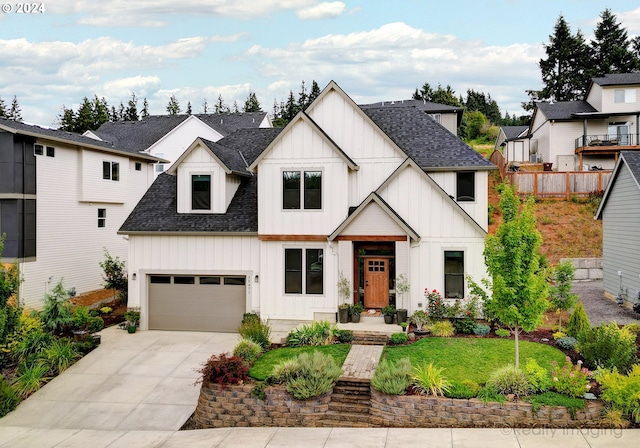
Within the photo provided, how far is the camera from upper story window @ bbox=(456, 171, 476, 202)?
62.4 feet

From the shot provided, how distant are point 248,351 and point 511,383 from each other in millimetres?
7165

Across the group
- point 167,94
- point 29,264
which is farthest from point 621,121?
point 167,94

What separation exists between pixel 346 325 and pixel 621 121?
35.2 meters

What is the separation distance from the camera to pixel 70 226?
23.9 m

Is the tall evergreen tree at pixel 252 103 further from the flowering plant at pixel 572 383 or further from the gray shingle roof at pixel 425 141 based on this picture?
the flowering plant at pixel 572 383

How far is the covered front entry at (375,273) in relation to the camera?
18.1 metres

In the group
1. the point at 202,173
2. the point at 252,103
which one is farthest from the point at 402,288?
the point at 252,103

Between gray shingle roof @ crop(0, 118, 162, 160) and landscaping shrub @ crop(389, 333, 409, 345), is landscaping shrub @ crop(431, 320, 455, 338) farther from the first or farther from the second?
gray shingle roof @ crop(0, 118, 162, 160)

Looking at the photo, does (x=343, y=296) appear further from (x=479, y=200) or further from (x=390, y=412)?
(x=390, y=412)

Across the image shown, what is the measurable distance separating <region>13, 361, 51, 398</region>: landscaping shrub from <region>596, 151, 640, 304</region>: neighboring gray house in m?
20.3

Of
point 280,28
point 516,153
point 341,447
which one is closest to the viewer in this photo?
point 341,447

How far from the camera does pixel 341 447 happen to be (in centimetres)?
952

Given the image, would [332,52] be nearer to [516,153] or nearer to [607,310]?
[607,310]

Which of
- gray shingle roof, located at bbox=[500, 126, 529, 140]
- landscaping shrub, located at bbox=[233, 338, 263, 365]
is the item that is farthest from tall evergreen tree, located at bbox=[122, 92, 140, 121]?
landscaping shrub, located at bbox=[233, 338, 263, 365]
